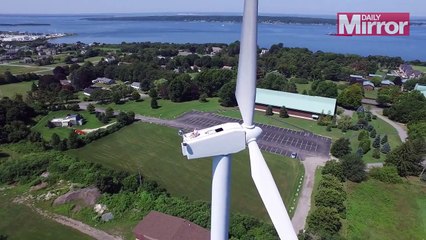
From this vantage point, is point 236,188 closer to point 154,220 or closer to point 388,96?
point 154,220

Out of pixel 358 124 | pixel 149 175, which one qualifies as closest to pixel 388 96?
pixel 358 124

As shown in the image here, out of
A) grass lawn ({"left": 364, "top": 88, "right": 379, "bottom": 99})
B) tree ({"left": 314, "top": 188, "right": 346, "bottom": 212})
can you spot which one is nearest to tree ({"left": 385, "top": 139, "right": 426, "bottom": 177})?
tree ({"left": 314, "top": 188, "right": 346, "bottom": 212})

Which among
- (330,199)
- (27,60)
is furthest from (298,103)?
(27,60)

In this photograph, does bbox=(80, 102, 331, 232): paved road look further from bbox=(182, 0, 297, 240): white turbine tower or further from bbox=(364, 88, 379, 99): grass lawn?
bbox=(364, 88, 379, 99): grass lawn

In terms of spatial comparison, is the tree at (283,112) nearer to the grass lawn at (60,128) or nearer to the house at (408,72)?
the grass lawn at (60,128)

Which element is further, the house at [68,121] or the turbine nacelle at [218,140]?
the house at [68,121]

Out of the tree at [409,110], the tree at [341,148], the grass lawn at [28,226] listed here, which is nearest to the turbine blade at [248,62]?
the grass lawn at [28,226]
